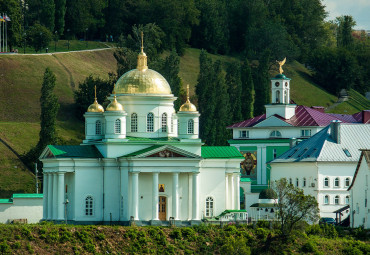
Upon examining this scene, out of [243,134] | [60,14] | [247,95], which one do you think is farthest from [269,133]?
[60,14]

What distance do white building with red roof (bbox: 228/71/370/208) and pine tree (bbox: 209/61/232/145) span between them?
91cm

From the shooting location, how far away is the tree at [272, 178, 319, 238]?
3494 inches

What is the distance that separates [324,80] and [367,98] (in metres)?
8.41

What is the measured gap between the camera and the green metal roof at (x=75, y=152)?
304 feet

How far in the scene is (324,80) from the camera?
173875mm

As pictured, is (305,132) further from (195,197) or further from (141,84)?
(195,197)

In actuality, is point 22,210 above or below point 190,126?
below

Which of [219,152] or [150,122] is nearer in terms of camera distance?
[150,122]

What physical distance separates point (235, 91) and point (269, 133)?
1119 cm

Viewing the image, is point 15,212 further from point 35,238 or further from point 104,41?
point 104,41

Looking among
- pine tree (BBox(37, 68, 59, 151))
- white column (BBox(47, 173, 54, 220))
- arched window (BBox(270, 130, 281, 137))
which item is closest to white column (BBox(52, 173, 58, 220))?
white column (BBox(47, 173, 54, 220))

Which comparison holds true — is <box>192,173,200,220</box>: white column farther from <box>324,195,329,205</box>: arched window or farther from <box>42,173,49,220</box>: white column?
<box>324,195,329,205</box>: arched window

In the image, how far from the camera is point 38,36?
491 feet

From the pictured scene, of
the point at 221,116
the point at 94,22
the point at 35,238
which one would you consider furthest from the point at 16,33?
the point at 35,238
